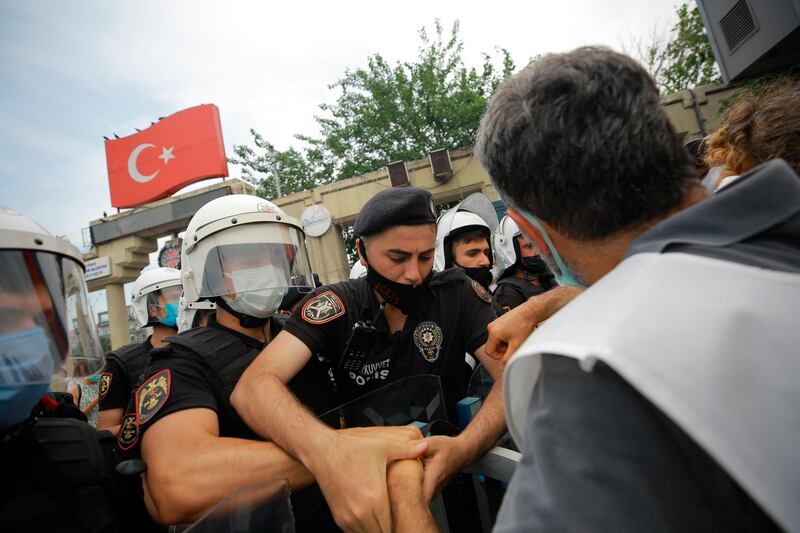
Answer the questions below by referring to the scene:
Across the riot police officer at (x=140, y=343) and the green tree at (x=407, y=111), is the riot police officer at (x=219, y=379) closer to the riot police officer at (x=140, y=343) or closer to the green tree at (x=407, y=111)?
the riot police officer at (x=140, y=343)

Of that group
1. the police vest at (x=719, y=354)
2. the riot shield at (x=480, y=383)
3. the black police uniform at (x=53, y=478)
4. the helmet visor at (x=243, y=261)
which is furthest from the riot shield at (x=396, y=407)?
the police vest at (x=719, y=354)

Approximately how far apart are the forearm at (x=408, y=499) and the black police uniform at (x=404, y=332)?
0.83 m

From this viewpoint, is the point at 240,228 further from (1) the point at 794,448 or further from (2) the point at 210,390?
(1) the point at 794,448

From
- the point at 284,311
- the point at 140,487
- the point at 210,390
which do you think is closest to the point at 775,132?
the point at 210,390

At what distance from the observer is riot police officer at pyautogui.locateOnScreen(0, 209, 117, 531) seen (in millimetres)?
1168

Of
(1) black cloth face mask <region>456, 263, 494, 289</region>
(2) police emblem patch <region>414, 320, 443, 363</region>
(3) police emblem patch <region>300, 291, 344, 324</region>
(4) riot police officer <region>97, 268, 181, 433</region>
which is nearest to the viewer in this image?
(3) police emblem patch <region>300, 291, 344, 324</region>

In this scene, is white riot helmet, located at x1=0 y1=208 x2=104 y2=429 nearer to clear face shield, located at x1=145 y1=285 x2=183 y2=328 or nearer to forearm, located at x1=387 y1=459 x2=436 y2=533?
forearm, located at x1=387 y1=459 x2=436 y2=533

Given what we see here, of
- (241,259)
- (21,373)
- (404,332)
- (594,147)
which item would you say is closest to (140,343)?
(241,259)

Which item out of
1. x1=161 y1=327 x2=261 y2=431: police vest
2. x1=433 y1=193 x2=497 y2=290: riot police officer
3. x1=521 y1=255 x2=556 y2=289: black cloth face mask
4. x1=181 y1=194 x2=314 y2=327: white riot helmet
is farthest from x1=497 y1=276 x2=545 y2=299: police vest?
x1=161 y1=327 x2=261 y2=431: police vest

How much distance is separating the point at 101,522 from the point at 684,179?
1821 mm

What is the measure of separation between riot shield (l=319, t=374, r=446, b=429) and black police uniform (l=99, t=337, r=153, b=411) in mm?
2497

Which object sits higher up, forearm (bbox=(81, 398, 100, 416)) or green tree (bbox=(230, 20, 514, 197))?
green tree (bbox=(230, 20, 514, 197))

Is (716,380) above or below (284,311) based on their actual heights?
below

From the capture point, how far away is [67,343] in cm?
144
